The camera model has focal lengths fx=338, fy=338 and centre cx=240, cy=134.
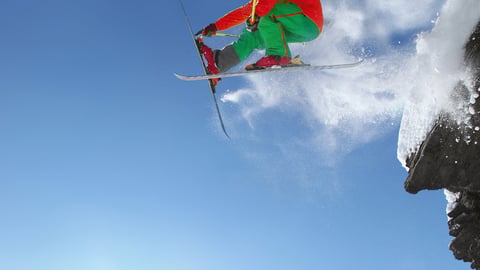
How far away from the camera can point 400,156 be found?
9.02m

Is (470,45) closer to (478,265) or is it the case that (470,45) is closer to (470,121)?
(470,121)

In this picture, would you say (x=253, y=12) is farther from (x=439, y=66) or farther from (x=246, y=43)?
(x=439, y=66)

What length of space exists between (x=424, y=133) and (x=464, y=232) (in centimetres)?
289

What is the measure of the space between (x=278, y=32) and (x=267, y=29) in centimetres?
19

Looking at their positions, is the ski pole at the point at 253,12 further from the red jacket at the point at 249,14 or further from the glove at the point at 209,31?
the glove at the point at 209,31

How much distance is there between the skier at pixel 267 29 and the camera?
5535 millimetres

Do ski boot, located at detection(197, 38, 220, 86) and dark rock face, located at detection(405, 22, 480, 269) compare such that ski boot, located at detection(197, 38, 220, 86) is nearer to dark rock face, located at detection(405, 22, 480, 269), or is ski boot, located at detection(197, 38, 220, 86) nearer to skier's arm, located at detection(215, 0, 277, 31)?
skier's arm, located at detection(215, 0, 277, 31)

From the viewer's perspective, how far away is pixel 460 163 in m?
7.37

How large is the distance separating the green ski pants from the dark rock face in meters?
3.52

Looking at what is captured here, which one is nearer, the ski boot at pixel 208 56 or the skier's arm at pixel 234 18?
the ski boot at pixel 208 56

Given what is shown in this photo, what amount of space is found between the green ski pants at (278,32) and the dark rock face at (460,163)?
352cm

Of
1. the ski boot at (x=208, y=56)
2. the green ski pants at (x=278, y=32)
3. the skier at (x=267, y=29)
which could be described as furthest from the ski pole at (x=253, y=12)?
the ski boot at (x=208, y=56)

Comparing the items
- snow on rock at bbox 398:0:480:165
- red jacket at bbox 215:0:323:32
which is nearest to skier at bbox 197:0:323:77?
red jacket at bbox 215:0:323:32

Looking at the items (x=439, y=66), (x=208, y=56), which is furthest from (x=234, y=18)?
(x=439, y=66)
